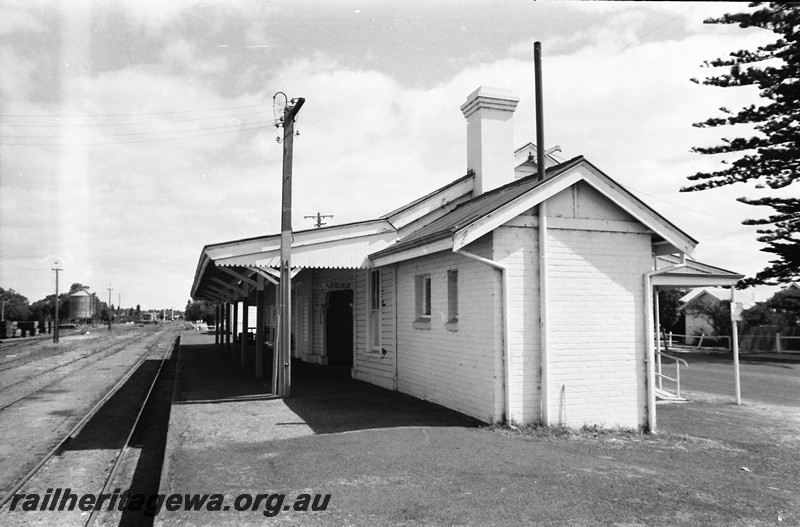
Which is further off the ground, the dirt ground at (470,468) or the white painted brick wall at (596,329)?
the white painted brick wall at (596,329)

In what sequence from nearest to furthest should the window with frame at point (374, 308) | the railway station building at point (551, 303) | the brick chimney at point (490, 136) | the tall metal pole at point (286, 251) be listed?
the railway station building at point (551, 303)
the tall metal pole at point (286, 251)
the brick chimney at point (490, 136)
the window with frame at point (374, 308)

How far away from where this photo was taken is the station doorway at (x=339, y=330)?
816 inches

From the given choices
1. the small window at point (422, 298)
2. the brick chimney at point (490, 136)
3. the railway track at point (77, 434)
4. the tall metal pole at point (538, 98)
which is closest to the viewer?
the railway track at point (77, 434)

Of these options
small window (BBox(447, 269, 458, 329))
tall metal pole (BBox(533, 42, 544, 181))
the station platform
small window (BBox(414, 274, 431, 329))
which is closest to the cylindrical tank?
the station platform

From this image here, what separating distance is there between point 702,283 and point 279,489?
9965 mm

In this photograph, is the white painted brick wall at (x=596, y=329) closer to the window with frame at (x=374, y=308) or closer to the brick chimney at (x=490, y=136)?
the brick chimney at (x=490, y=136)

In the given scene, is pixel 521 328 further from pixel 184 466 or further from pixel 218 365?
pixel 218 365

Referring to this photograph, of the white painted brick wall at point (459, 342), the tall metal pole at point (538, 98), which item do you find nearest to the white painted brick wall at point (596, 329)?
the white painted brick wall at point (459, 342)

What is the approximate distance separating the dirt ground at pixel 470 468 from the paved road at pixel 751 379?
11.8ft

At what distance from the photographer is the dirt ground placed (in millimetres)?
5344

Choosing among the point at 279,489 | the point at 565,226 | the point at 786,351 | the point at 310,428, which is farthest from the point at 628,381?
the point at 786,351

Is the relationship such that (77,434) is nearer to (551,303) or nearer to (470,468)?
(470,468)

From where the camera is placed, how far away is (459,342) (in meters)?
9.77

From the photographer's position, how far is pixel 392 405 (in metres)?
10.8
